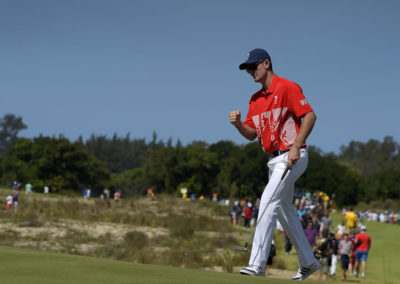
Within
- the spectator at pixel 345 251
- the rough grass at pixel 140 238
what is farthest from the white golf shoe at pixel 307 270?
the spectator at pixel 345 251

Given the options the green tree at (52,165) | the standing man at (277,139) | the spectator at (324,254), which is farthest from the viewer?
the green tree at (52,165)

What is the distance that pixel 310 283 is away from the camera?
412 cm

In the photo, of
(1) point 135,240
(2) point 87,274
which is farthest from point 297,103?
(1) point 135,240

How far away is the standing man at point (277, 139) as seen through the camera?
5344mm

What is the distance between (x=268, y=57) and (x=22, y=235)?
22962 millimetres

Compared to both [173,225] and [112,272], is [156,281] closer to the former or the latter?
[112,272]

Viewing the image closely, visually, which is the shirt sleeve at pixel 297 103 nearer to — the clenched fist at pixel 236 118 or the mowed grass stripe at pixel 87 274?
the clenched fist at pixel 236 118

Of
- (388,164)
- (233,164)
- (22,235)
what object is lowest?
(22,235)

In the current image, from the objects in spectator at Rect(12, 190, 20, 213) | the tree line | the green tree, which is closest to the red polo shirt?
spectator at Rect(12, 190, 20, 213)

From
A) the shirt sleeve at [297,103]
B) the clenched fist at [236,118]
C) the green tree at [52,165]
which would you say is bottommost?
the clenched fist at [236,118]

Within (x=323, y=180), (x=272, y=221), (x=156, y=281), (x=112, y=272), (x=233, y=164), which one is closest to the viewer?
(x=156, y=281)

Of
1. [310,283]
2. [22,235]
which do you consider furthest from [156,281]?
[22,235]

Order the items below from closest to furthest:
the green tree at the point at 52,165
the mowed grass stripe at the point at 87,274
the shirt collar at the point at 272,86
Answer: the mowed grass stripe at the point at 87,274 → the shirt collar at the point at 272,86 → the green tree at the point at 52,165

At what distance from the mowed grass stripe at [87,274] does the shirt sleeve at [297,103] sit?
194cm
